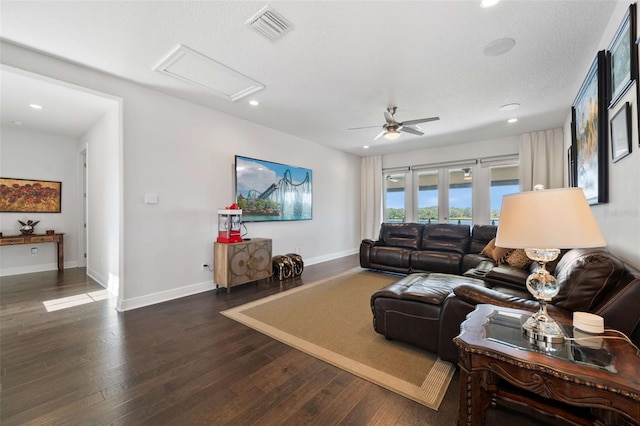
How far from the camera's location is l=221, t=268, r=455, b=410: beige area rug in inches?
70.6

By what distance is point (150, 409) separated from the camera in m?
1.54

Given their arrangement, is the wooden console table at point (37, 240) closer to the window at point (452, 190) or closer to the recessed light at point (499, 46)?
the window at point (452, 190)

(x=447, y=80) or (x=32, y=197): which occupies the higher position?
(x=447, y=80)

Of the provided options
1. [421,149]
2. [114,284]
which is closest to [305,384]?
[114,284]

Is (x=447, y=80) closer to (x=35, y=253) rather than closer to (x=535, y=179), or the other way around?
(x=535, y=179)

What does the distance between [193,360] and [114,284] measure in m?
2.49

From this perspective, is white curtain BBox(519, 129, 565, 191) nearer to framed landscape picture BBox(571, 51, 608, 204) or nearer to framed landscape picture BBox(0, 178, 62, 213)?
framed landscape picture BBox(571, 51, 608, 204)

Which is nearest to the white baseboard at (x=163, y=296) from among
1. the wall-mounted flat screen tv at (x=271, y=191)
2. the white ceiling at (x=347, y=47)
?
the wall-mounted flat screen tv at (x=271, y=191)

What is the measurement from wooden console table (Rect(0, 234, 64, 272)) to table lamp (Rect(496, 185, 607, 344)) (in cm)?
688

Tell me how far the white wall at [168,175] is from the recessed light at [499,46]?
11.4 ft

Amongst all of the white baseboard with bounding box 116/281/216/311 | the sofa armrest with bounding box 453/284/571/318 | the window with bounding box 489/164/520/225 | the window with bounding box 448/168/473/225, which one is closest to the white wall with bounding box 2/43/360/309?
the white baseboard with bounding box 116/281/216/311

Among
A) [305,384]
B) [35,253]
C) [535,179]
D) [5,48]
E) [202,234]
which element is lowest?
[305,384]

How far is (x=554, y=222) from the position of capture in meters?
1.06

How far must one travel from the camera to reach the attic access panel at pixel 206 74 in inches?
102
